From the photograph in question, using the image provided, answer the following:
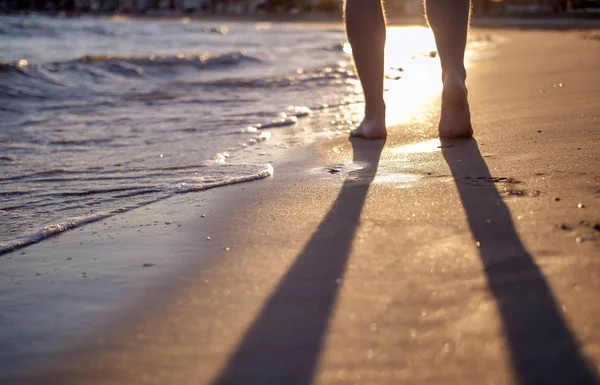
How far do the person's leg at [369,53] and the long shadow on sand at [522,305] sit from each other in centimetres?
98

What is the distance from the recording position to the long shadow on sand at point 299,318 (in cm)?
91

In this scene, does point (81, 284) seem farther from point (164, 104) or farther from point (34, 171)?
point (164, 104)

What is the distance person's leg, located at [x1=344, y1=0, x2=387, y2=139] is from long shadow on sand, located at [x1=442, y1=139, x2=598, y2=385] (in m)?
0.98

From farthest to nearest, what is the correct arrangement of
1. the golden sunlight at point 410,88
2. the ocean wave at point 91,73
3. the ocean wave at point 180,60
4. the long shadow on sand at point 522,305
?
the ocean wave at point 180,60, the ocean wave at point 91,73, the golden sunlight at point 410,88, the long shadow on sand at point 522,305

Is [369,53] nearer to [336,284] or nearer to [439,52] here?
[439,52]

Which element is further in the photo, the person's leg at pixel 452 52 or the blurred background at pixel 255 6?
the blurred background at pixel 255 6

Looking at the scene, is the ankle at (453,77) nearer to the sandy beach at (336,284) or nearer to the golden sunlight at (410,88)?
the sandy beach at (336,284)

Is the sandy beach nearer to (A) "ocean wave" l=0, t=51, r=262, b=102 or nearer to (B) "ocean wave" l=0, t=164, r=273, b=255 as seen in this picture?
(B) "ocean wave" l=0, t=164, r=273, b=255

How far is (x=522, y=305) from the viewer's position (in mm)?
1016

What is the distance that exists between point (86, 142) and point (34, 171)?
A: 612 mm

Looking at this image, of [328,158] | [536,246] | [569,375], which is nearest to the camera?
[569,375]

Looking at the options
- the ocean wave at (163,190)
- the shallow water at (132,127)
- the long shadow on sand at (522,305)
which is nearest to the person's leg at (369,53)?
the shallow water at (132,127)

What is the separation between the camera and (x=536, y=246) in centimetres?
122

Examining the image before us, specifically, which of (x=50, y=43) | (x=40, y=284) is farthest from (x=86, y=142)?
(x=50, y=43)
